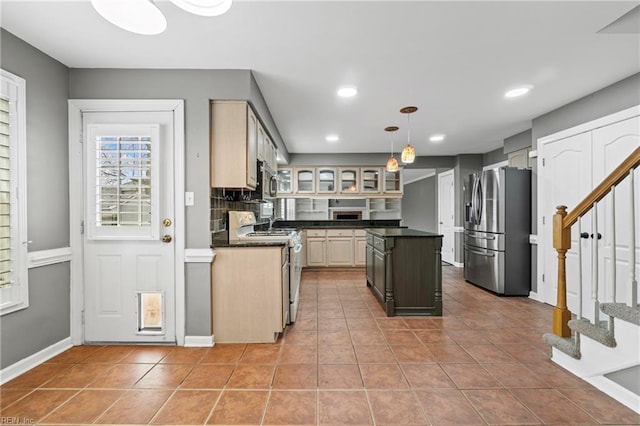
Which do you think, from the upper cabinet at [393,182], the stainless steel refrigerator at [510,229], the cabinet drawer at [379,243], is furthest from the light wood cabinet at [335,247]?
the stainless steel refrigerator at [510,229]

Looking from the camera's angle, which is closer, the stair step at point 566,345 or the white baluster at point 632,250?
the white baluster at point 632,250

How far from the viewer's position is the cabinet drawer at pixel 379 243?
362 cm

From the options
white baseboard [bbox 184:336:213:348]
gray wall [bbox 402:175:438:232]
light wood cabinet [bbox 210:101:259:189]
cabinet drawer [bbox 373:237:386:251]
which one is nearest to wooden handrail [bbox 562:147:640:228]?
cabinet drawer [bbox 373:237:386:251]

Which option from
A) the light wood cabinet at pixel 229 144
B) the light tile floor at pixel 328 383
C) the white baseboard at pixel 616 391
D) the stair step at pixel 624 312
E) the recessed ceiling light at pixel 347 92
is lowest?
the light tile floor at pixel 328 383

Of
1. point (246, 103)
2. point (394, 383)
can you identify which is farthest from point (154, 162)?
point (394, 383)

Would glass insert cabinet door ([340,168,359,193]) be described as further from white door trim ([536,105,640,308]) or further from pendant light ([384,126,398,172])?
white door trim ([536,105,640,308])

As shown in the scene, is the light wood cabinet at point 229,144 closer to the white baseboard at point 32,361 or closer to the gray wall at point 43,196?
the gray wall at point 43,196

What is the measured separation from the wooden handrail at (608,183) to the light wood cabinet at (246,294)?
7.63 ft

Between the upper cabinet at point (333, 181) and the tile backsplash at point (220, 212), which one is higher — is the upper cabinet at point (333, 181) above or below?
above

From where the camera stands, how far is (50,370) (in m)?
2.24

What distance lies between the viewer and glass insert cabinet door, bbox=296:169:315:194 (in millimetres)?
6477

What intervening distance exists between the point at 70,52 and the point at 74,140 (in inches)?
27.4

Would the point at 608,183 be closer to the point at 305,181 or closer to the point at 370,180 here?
the point at 370,180

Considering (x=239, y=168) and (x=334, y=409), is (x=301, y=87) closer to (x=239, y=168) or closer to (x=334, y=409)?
(x=239, y=168)
